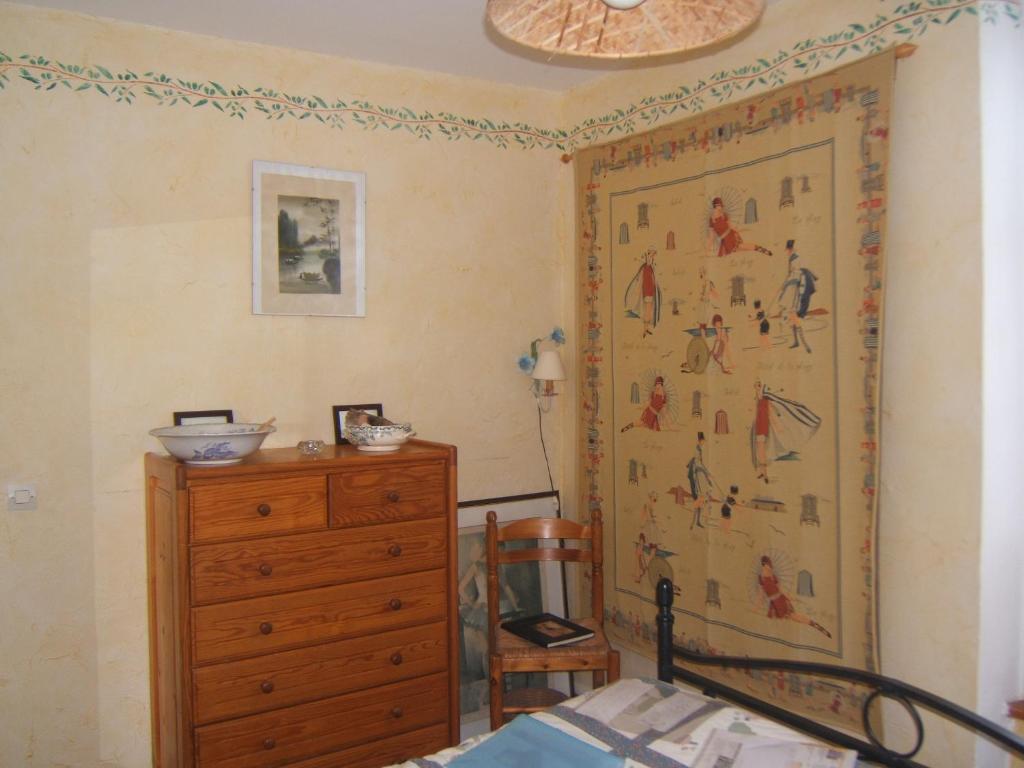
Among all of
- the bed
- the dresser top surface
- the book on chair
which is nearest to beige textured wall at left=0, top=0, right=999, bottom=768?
the dresser top surface

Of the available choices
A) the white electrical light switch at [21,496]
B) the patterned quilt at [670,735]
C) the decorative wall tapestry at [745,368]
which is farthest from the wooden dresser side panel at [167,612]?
the decorative wall tapestry at [745,368]

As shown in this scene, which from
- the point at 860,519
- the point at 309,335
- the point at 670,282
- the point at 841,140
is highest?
the point at 841,140

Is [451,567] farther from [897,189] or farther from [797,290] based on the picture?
[897,189]

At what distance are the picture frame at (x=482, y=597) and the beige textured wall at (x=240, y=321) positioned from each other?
18cm

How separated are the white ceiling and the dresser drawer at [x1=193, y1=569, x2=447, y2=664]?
2.09 metres

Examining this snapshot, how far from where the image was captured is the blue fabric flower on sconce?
12.1 ft

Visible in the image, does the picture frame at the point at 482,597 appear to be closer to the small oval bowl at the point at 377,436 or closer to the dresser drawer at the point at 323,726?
the dresser drawer at the point at 323,726

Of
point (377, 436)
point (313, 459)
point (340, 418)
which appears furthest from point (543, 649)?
point (340, 418)

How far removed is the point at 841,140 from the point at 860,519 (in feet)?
4.06

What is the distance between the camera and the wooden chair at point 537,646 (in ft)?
9.61

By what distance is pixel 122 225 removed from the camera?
288 centimetres

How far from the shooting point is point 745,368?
2875 millimetres

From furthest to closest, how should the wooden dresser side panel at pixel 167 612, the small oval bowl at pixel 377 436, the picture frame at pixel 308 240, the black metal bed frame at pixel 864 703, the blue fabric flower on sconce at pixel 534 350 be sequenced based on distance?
1. the blue fabric flower on sconce at pixel 534 350
2. the picture frame at pixel 308 240
3. the small oval bowl at pixel 377 436
4. the wooden dresser side panel at pixel 167 612
5. the black metal bed frame at pixel 864 703

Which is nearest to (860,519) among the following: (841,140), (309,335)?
(841,140)
